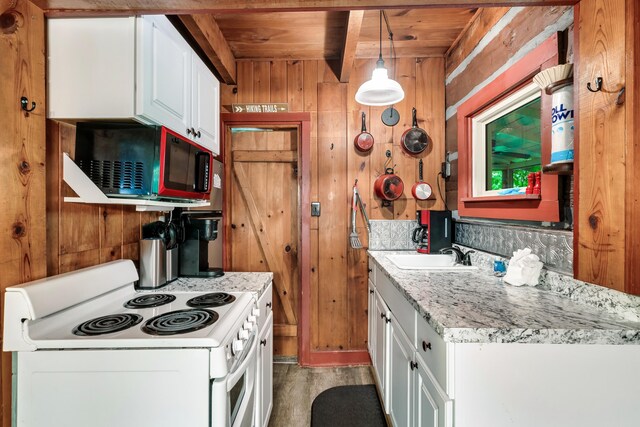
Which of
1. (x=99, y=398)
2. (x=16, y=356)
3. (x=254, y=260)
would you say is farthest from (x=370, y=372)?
(x=16, y=356)

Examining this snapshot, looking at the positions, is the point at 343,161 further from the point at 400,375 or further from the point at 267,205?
the point at 400,375

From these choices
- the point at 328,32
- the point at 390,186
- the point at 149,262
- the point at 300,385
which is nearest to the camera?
the point at 149,262

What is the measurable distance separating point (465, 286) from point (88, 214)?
1.77 metres

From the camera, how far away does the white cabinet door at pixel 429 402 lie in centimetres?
90

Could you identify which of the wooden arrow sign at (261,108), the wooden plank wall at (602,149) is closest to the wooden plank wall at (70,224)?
the wooden arrow sign at (261,108)

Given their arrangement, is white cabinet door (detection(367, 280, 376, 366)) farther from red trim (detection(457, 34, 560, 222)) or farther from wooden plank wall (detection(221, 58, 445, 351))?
red trim (detection(457, 34, 560, 222))

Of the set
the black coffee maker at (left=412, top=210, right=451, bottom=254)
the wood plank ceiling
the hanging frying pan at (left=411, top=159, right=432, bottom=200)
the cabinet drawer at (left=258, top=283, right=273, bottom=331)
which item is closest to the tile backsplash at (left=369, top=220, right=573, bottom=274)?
the black coffee maker at (left=412, top=210, right=451, bottom=254)

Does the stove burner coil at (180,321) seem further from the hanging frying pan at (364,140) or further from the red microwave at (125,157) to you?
the hanging frying pan at (364,140)

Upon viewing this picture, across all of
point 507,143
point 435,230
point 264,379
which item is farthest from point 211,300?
point 507,143

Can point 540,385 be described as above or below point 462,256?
below

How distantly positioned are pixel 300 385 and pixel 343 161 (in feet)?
5.98

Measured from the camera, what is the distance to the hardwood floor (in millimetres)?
1938

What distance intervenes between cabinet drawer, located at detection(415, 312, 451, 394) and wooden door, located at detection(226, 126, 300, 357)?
173 cm

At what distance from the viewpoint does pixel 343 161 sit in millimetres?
2533
